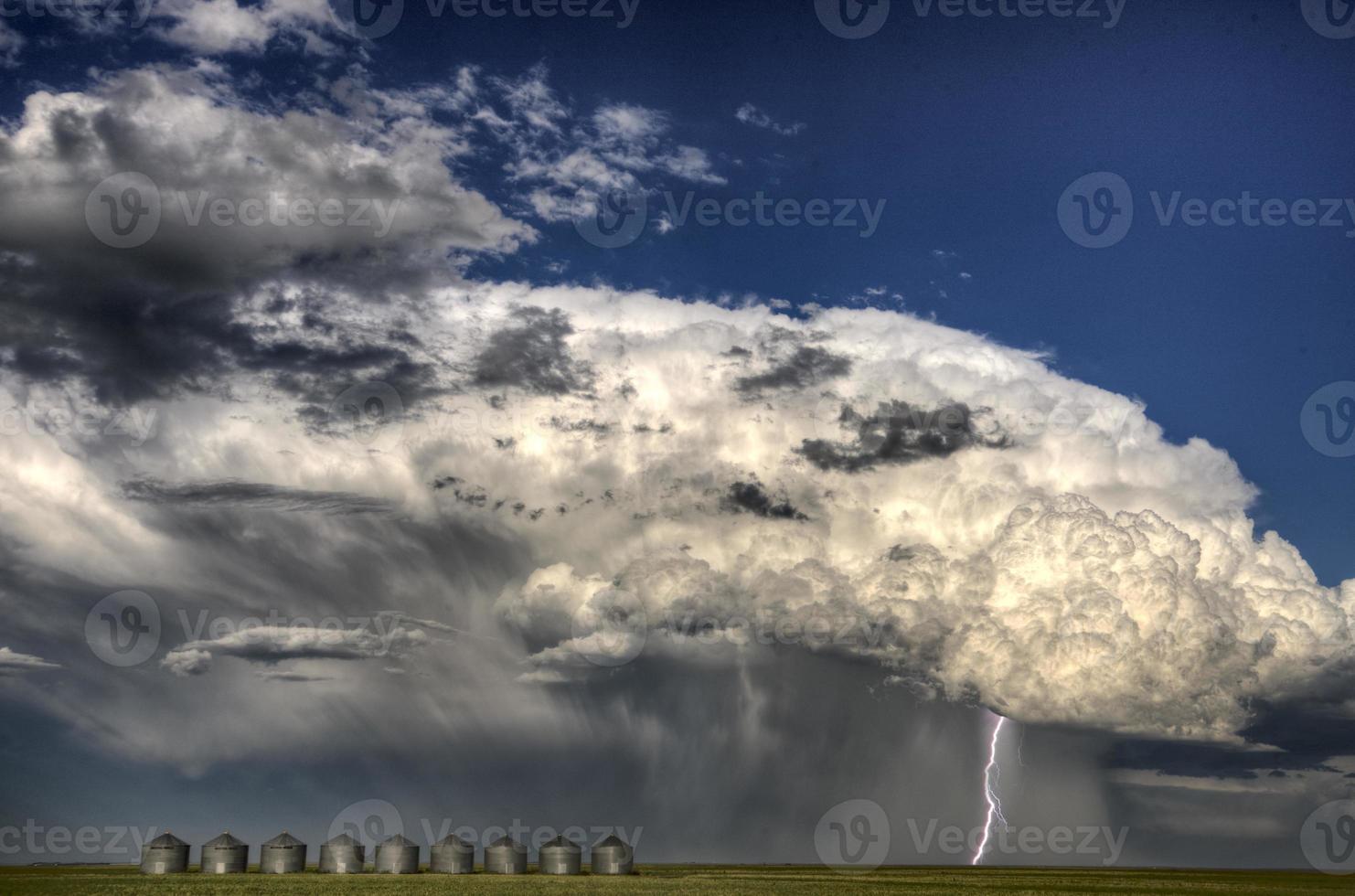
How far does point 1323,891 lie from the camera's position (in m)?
152

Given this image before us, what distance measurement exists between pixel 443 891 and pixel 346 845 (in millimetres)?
65184

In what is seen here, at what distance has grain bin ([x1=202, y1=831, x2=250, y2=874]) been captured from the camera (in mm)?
171875

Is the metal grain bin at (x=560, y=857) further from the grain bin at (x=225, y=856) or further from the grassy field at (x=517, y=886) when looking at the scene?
A: the grain bin at (x=225, y=856)

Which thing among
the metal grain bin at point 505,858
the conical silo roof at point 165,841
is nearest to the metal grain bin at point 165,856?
the conical silo roof at point 165,841

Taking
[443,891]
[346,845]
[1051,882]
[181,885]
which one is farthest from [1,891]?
[1051,882]

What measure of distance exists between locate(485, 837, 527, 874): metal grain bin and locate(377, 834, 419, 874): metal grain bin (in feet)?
39.6

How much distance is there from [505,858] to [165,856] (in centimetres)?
5174

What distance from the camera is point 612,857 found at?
187 meters

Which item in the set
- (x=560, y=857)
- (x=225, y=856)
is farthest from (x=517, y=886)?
(x=225, y=856)

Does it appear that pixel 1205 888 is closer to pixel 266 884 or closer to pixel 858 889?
pixel 858 889

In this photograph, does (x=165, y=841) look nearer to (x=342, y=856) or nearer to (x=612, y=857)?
(x=342, y=856)

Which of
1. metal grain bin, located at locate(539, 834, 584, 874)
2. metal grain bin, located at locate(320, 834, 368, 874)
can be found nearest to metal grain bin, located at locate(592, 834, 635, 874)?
metal grain bin, located at locate(539, 834, 584, 874)

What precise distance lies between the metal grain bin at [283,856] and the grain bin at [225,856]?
117 inches

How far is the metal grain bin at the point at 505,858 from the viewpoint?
184375mm
